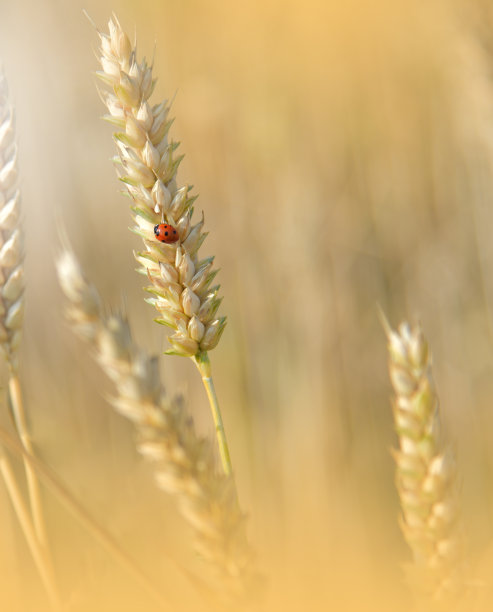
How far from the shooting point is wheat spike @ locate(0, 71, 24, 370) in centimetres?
75

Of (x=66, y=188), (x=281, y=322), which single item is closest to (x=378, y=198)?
(x=281, y=322)

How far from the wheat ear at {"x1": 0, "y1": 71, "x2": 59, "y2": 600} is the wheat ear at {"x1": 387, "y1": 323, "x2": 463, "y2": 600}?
478mm

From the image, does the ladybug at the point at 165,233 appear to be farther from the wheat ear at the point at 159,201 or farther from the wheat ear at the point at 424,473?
the wheat ear at the point at 424,473

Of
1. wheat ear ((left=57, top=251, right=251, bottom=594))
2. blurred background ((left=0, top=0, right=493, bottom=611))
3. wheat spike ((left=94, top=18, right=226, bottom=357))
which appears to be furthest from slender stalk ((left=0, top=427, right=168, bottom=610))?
blurred background ((left=0, top=0, right=493, bottom=611))

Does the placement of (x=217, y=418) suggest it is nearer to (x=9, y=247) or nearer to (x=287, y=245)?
(x=9, y=247)

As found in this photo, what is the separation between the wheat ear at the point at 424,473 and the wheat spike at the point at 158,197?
230 mm

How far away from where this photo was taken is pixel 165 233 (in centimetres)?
71

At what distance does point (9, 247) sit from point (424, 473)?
0.60 m

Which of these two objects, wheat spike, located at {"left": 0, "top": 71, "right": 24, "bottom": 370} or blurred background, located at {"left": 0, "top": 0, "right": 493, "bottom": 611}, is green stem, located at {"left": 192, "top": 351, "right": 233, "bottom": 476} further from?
blurred background, located at {"left": 0, "top": 0, "right": 493, "bottom": 611}

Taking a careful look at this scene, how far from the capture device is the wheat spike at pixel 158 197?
70 centimetres

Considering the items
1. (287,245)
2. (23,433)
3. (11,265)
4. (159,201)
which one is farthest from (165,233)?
(287,245)

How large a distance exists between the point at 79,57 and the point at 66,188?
0.52 meters

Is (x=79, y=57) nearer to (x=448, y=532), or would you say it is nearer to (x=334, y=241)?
(x=334, y=241)

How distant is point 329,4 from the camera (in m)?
2.84
